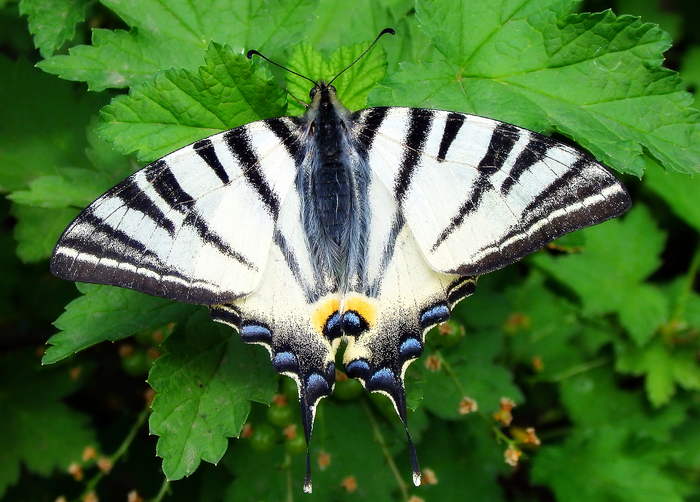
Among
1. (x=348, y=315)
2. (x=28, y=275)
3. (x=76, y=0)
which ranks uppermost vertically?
(x=76, y=0)

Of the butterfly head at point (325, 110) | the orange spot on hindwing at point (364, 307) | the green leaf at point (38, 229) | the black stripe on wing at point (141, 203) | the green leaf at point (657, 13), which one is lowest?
the orange spot on hindwing at point (364, 307)

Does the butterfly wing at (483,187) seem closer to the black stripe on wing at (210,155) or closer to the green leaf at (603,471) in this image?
the black stripe on wing at (210,155)

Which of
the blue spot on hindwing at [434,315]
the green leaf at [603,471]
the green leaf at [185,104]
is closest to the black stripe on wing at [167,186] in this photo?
the green leaf at [185,104]

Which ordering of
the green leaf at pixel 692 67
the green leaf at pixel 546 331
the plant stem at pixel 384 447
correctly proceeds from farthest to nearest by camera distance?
the green leaf at pixel 692 67
the green leaf at pixel 546 331
the plant stem at pixel 384 447

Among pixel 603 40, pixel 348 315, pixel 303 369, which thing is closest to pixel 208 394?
pixel 303 369

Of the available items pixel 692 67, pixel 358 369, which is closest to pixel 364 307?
pixel 358 369

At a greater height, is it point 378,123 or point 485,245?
point 378,123

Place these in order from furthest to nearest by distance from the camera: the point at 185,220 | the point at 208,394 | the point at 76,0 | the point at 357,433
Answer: the point at 357,433 → the point at 76,0 → the point at 208,394 → the point at 185,220

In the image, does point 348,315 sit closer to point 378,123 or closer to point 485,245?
point 485,245
